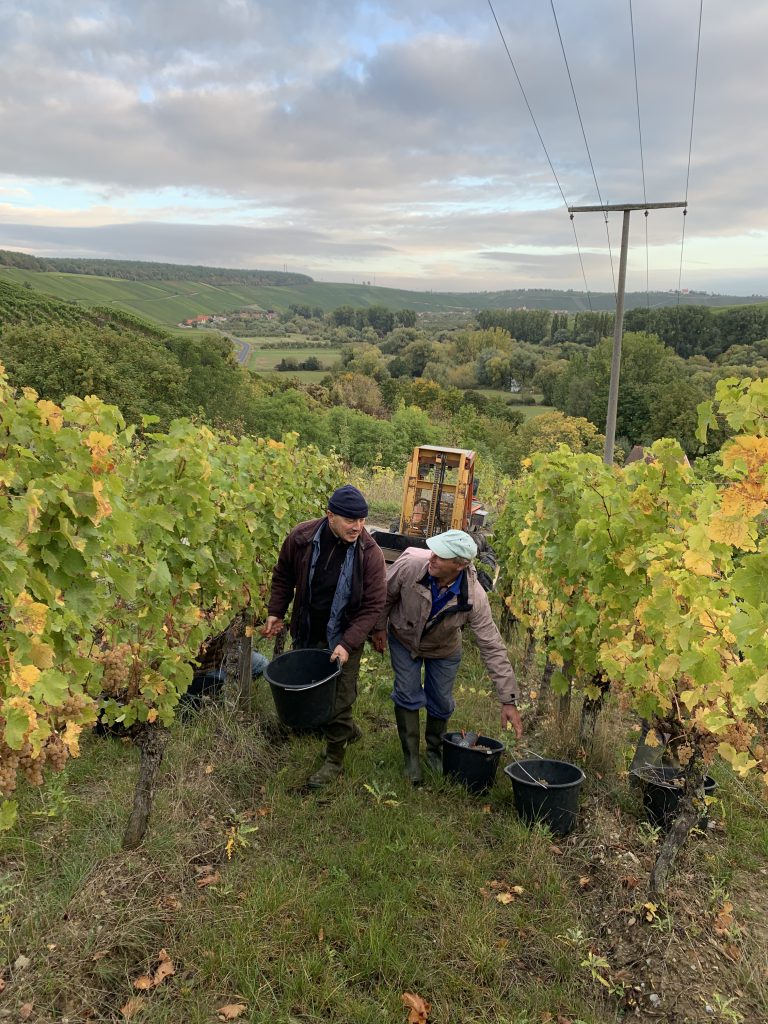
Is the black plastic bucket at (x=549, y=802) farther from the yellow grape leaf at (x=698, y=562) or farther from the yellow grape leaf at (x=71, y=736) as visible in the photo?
the yellow grape leaf at (x=71, y=736)

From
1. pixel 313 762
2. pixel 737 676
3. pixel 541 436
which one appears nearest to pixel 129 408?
pixel 541 436

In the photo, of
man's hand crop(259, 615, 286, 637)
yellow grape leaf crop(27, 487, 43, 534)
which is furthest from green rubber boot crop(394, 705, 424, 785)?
yellow grape leaf crop(27, 487, 43, 534)

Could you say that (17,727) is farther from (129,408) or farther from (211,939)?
(129,408)

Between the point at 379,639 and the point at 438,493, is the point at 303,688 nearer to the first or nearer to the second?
the point at 379,639

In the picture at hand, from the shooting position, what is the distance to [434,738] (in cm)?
468

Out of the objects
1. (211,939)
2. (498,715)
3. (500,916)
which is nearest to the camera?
(211,939)

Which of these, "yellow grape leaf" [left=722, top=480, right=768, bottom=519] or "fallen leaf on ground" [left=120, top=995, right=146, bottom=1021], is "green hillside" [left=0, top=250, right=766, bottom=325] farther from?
"fallen leaf on ground" [left=120, top=995, right=146, bottom=1021]

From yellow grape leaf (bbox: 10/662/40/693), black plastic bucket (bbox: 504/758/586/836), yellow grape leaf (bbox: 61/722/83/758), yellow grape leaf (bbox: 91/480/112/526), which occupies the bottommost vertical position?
black plastic bucket (bbox: 504/758/586/836)

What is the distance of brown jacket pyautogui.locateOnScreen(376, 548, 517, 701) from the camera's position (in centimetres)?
405

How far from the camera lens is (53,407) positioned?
100 inches

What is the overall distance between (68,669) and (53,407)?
106 cm

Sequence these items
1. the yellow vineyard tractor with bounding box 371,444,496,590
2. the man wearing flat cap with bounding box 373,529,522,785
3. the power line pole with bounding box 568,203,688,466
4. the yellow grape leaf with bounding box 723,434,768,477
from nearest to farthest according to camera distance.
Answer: the yellow grape leaf with bounding box 723,434,768,477 < the man wearing flat cap with bounding box 373,529,522,785 < the yellow vineyard tractor with bounding box 371,444,496,590 < the power line pole with bounding box 568,203,688,466

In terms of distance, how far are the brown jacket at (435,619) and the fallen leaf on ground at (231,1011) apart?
6.75ft

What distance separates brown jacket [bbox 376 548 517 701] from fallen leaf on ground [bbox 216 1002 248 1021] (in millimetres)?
2057
